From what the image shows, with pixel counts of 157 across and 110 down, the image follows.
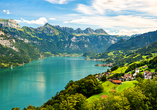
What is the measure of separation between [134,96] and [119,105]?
4.10m

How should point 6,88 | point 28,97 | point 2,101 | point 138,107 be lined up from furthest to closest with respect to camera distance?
point 6,88 → point 28,97 → point 2,101 → point 138,107

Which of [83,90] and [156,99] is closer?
[156,99]

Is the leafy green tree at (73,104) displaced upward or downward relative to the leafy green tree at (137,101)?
downward

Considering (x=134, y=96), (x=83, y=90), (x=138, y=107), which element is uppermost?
(x=134, y=96)

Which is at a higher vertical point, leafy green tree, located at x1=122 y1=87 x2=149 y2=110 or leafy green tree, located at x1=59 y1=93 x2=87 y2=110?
leafy green tree, located at x1=122 y1=87 x2=149 y2=110

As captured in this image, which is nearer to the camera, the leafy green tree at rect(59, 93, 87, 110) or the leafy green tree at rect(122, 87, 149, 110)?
the leafy green tree at rect(122, 87, 149, 110)

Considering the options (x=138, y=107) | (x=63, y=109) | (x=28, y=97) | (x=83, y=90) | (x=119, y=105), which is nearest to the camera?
(x=119, y=105)

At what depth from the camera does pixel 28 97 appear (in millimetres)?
64438

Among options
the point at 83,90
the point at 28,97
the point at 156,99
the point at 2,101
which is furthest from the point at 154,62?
the point at 2,101

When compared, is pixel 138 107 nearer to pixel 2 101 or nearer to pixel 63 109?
pixel 63 109

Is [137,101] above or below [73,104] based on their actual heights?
above

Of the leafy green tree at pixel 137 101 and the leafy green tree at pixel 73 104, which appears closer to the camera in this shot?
the leafy green tree at pixel 137 101

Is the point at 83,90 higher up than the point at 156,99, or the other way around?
the point at 156,99

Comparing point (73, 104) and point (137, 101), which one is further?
point (73, 104)
